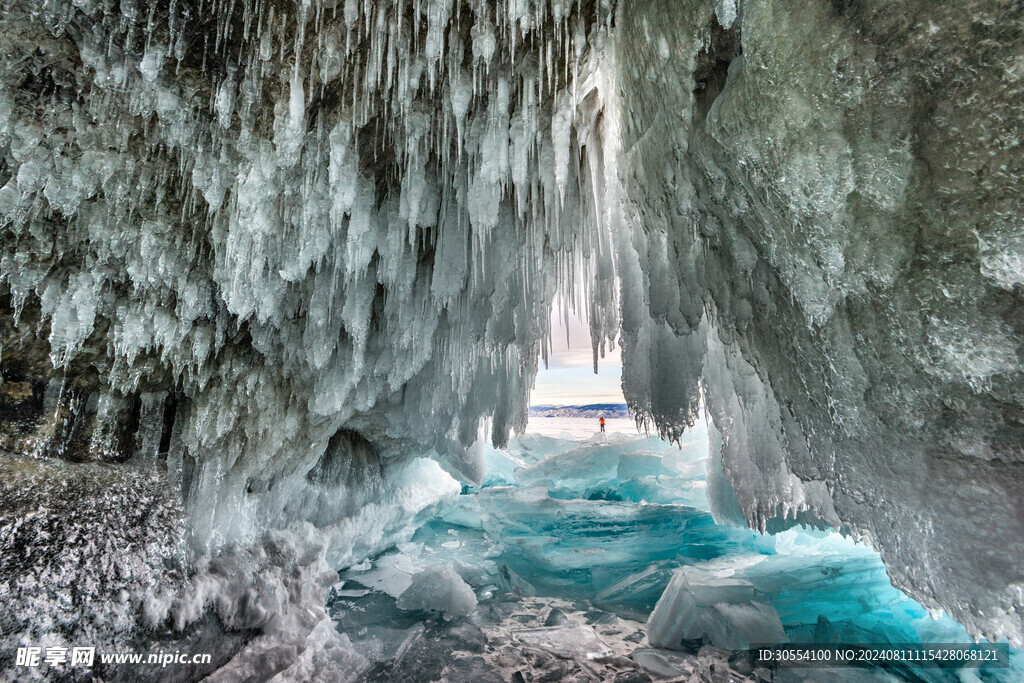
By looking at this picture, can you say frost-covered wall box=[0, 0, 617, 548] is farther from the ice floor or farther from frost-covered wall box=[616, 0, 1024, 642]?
the ice floor

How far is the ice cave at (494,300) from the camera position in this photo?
1933 millimetres

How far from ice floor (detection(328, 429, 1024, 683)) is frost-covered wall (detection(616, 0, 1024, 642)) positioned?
3.35m

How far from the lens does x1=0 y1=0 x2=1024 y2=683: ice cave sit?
1.93 m

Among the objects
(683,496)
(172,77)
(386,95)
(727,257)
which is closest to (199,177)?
(172,77)

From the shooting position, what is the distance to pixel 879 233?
6.57ft

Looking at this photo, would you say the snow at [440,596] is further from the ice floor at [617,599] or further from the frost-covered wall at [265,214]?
the frost-covered wall at [265,214]

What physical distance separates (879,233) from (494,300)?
333 cm

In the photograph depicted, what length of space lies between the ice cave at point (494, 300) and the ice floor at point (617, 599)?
0.06 meters

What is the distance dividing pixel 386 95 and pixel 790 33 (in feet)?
7.80
